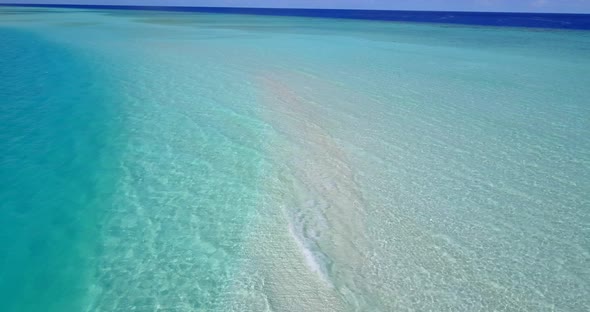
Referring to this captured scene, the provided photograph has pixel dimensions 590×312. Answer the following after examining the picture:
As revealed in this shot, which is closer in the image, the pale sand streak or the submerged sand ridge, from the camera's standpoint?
the pale sand streak

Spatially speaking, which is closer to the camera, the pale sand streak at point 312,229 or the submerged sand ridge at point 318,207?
the pale sand streak at point 312,229

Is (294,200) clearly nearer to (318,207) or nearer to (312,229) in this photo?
(318,207)

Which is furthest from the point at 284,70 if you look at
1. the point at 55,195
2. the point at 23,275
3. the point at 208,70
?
the point at 23,275

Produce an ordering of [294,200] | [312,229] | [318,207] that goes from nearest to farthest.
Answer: [312,229] < [318,207] < [294,200]

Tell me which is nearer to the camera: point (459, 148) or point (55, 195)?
point (55, 195)

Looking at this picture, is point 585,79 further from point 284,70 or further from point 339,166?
point 339,166

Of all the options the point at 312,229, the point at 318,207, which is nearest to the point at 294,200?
the point at 318,207

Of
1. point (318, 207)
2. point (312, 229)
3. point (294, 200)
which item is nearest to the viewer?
point (312, 229)

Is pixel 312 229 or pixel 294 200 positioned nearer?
pixel 312 229
